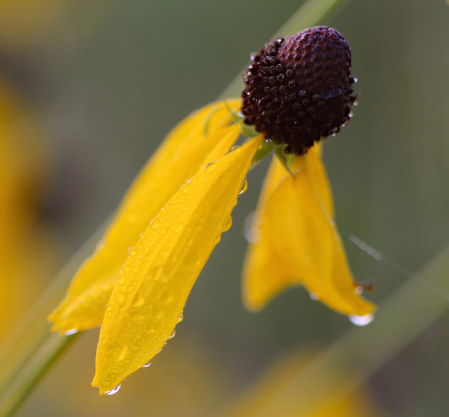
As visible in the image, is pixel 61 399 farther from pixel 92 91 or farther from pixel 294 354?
pixel 92 91

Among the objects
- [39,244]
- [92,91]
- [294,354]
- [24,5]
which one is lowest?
[294,354]

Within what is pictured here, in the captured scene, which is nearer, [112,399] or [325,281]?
[325,281]

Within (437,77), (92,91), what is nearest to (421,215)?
(437,77)

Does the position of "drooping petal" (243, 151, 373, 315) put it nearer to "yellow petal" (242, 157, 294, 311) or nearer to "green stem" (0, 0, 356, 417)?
"yellow petal" (242, 157, 294, 311)

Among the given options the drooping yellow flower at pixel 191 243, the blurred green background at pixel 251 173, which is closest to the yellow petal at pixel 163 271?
the drooping yellow flower at pixel 191 243

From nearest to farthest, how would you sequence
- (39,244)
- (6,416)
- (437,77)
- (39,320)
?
(6,416) → (39,320) → (437,77) → (39,244)

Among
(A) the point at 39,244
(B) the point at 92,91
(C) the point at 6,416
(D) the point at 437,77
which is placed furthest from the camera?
(B) the point at 92,91

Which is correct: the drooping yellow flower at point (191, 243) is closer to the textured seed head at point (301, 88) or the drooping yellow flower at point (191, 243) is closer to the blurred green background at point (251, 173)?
the textured seed head at point (301, 88)

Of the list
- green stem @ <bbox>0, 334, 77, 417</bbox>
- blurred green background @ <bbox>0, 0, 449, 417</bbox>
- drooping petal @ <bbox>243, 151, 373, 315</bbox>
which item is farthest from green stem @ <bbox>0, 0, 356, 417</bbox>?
blurred green background @ <bbox>0, 0, 449, 417</bbox>
